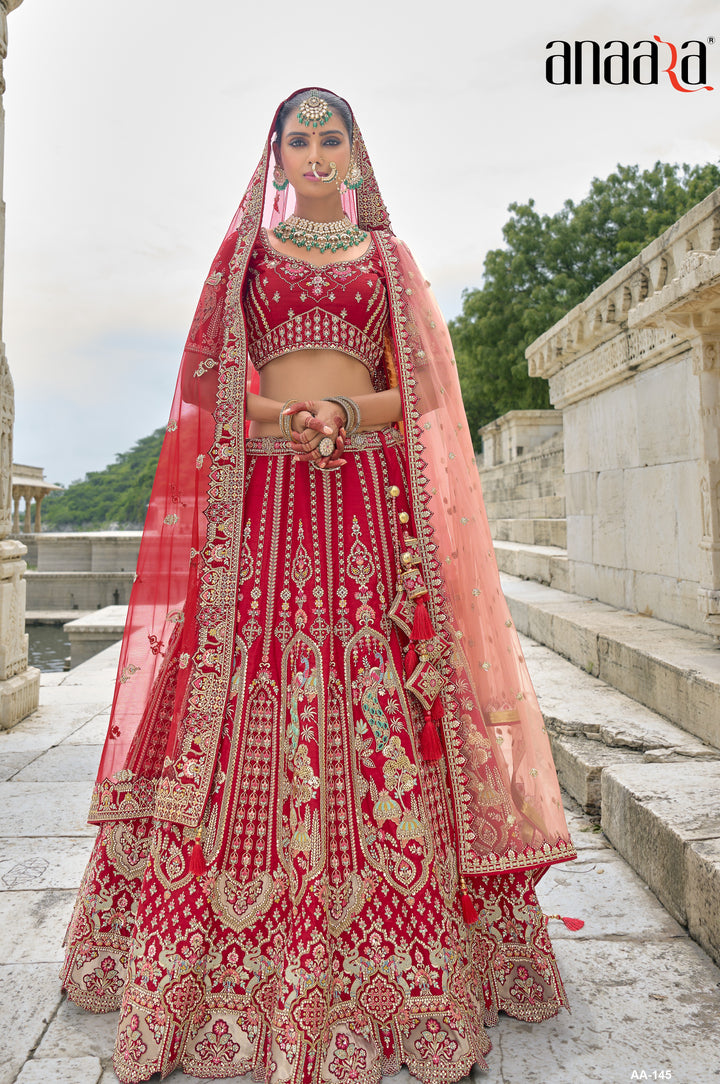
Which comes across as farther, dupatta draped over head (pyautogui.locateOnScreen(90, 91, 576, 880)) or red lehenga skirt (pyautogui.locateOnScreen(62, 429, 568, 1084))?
dupatta draped over head (pyautogui.locateOnScreen(90, 91, 576, 880))

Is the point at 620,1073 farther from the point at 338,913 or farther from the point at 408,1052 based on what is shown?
the point at 338,913

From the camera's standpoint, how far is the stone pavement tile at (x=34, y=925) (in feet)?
6.60

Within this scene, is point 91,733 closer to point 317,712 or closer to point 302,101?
point 317,712

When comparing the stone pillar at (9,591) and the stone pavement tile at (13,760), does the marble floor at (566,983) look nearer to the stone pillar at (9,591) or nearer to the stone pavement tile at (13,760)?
the stone pavement tile at (13,760)

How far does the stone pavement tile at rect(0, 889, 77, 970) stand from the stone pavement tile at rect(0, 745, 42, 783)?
1259 millimetres

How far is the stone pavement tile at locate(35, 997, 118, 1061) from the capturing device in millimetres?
1588

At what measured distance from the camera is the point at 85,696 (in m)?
5.08

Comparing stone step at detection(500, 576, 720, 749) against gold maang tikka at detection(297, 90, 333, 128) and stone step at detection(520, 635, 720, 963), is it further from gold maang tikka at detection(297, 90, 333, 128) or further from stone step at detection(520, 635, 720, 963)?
gold maang tikka at detection(297, 90, 333, 128)

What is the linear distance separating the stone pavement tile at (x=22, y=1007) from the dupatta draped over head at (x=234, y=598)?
1.47 feet

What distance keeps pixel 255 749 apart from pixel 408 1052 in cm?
67

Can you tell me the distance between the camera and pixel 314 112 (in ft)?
6.34

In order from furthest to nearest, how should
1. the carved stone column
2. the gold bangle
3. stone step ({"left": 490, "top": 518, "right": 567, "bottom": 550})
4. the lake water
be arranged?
the lake water
stone step ({"left": 490, "top": 518, "right": 567, "bottom": 550})
the carved stone column
the gold bangle

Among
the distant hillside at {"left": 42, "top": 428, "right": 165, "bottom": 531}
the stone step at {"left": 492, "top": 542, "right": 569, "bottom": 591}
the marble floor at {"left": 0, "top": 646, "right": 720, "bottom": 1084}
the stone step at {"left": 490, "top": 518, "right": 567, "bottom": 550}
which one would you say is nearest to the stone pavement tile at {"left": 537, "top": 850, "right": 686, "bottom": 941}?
the marble floor at {"left": 0, "top": 646, "right": 720, "bottom": 1084}

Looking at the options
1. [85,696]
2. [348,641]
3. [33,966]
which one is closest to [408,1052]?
[348,641]
